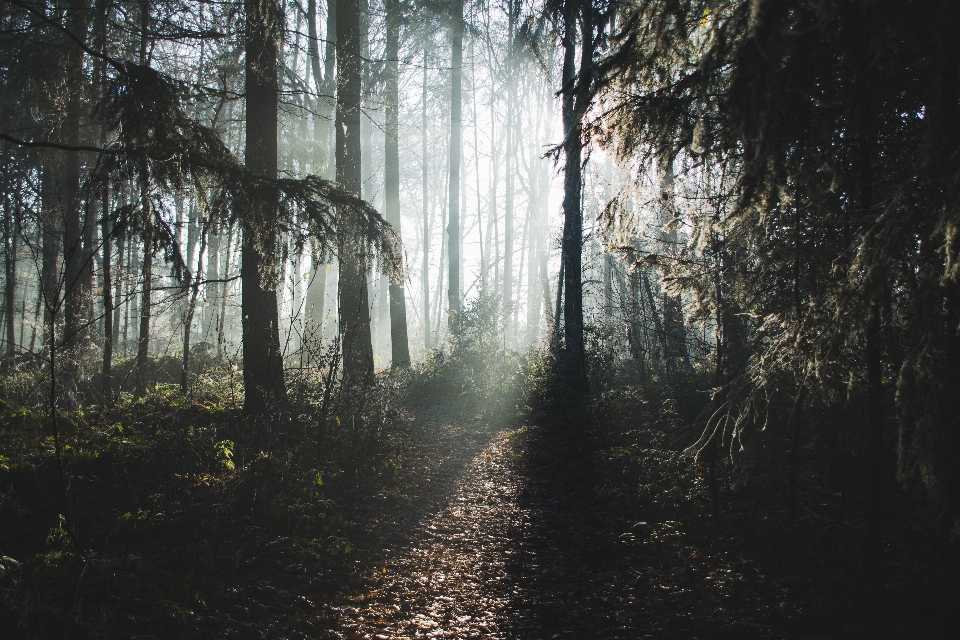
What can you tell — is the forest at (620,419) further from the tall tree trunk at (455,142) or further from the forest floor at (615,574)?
the tall tree trunk at (455,142)

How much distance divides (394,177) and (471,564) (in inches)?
565

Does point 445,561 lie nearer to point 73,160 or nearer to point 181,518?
point 181,518

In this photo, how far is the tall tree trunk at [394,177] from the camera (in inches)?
601

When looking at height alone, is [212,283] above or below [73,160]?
below

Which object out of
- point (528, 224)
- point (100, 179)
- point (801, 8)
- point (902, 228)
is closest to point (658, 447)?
point (902, 228)

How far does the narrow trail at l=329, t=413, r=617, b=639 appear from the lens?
3.61 meters

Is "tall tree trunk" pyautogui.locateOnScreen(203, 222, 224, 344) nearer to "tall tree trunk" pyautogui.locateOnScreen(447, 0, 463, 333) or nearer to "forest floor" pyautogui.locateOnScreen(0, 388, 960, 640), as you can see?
"forest floor" pyautogui.locateOnScreen(0, 388, 960, 640)

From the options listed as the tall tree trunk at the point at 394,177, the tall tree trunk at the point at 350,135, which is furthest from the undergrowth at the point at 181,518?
the tall tree trunk at the point at 394,177

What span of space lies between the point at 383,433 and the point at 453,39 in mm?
15214

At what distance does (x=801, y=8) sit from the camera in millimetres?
3039

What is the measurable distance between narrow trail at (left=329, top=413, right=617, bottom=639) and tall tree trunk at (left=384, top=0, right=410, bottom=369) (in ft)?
27.2

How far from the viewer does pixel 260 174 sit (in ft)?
24.0

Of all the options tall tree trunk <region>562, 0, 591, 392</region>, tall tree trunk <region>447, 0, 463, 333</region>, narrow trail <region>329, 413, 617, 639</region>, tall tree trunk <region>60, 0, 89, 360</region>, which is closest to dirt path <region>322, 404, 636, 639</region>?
narrow trail <region>329, 413, 617, 639</region>

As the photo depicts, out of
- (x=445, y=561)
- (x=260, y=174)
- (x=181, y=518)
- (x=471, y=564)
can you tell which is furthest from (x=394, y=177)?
(x=471, y=564)
